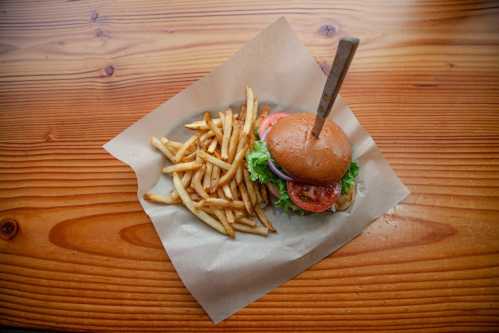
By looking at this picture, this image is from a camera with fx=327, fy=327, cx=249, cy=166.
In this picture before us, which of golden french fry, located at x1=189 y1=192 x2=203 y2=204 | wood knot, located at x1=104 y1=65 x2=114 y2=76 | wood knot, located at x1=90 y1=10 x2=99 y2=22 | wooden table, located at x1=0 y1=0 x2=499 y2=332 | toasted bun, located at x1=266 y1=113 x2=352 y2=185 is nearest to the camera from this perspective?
toasted bun, located at x1=266 y1=113 x2=352 y2=185

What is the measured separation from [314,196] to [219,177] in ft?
1.49

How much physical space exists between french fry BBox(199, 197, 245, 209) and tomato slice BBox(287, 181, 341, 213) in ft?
0.81

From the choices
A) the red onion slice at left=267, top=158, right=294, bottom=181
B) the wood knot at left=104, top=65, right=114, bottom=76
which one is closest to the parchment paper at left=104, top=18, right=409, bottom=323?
the red onion slice at left=267, top=158, right=294, bottom=181

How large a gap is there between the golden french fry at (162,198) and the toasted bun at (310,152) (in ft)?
1.63

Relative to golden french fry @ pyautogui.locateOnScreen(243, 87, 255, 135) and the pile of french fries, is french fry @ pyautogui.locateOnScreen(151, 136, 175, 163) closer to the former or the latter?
the pile of french fries

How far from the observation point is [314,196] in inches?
58.8

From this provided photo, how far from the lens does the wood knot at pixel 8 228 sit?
62.9 inches

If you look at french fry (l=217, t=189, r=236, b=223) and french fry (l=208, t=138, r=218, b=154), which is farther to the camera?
french fry (l=208, t=138, r=218, b=154)

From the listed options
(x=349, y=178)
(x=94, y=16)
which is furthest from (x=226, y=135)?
(x=94, y=16)

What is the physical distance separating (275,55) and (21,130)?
1.46m

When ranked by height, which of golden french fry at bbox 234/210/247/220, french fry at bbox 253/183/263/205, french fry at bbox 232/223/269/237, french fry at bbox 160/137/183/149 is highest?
french fry at bbox 160/137/183/149

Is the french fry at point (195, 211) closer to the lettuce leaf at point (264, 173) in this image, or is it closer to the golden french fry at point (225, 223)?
the golden french fry at point (225, 223)

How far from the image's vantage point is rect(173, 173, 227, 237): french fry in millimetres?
1509

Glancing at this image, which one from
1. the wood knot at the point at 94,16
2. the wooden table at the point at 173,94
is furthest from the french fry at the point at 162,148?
the wood knot at the point at 94,16
